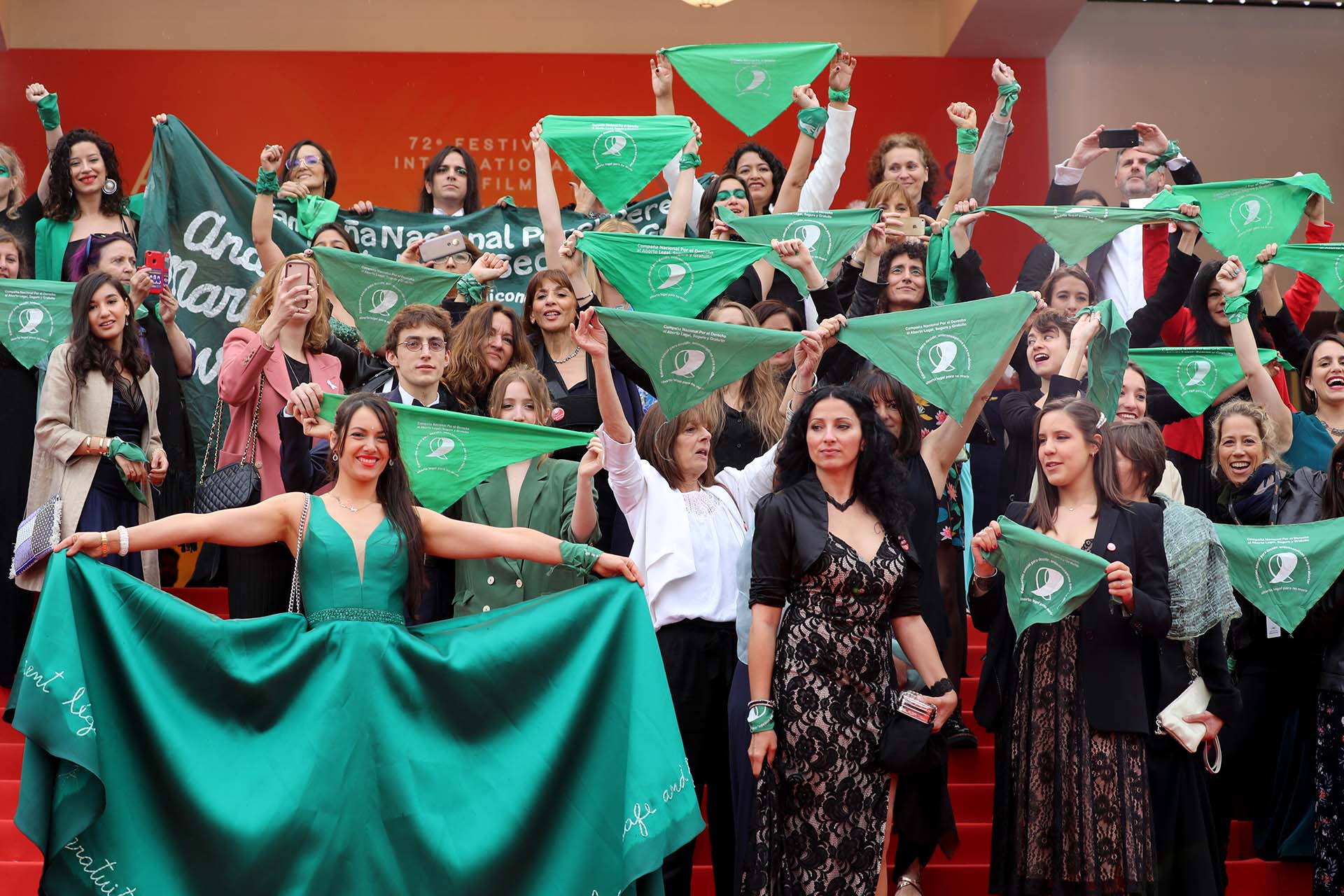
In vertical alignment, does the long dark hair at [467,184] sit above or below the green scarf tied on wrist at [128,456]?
above

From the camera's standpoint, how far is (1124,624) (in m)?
4.94

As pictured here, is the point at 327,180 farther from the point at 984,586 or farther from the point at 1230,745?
the point at 1230,745

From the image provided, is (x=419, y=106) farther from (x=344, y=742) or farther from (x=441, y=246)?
(x=344, y=742)

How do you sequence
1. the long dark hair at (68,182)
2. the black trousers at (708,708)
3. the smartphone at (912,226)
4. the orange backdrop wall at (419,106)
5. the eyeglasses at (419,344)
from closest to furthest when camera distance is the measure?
the black trousers at (708,708), the eyeglasses at (419,344), the smartphone at (912,226), the long dark hair at (68,182), the orange backdrop wall at (419,106)

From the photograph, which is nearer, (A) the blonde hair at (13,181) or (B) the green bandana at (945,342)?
(B) the green bandana at (945,342)

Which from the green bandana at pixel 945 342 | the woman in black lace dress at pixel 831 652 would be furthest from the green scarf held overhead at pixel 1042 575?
the green bandana at pixel 945 342

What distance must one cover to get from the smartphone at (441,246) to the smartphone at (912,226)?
93.0 inches

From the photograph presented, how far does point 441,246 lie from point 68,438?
2489 mm

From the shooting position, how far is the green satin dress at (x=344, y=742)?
167 inches

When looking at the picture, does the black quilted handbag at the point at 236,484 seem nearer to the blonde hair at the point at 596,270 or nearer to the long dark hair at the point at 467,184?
the blonde hair at the point at 596,270

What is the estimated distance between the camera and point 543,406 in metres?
5.64

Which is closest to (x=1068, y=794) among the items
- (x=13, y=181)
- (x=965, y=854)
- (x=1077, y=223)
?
(x=965, y=854)

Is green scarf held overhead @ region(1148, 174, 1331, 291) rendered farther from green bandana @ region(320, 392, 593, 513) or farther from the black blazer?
green bandana @ region(320, 392, 593, 513)

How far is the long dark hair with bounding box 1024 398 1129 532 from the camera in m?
5.09
